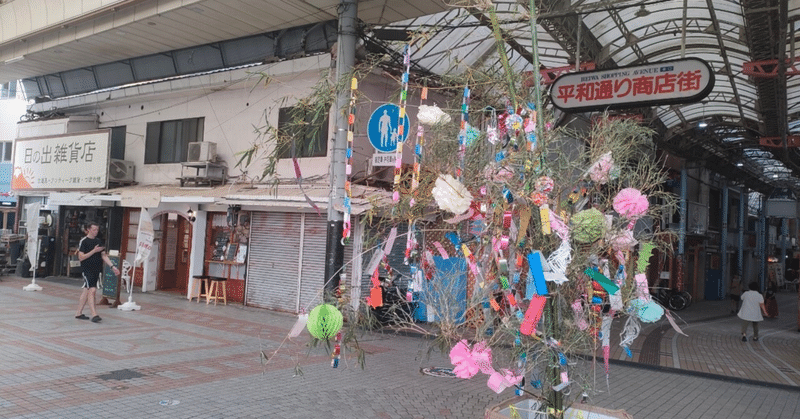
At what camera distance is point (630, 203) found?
136 inches

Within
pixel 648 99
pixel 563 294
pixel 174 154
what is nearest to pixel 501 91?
pixel 563 294

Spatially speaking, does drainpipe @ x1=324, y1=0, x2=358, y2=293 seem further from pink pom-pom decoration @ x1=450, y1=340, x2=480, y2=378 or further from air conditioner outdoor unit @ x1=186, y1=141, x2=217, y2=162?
pink pom-pom decoration @ x1=450, y1=340, x2=480, y2=378

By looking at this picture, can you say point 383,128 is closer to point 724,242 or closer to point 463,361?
point 463,361

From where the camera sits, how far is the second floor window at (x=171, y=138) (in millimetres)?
16047

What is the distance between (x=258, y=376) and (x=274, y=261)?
257 inches

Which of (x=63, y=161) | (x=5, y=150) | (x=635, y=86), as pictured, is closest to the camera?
(x=635, y=86)

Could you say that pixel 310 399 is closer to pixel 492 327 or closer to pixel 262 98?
pixel 492 327

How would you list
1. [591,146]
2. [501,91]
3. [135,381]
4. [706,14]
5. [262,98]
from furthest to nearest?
[262,98] → [706,14] → [135,381] → [501,91] → [591,146]

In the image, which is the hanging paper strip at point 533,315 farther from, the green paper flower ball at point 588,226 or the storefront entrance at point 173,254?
the storefront entrance at point 173,254

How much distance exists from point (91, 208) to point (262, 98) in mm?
8456

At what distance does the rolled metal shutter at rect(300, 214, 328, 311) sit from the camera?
1327 centimetres

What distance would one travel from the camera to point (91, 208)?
1920 centimetres

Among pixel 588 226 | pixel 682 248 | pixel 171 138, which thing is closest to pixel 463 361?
pixel 588 226

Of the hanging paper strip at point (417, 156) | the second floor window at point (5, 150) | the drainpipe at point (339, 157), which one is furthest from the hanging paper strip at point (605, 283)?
the second floor window at point (5, 150)
